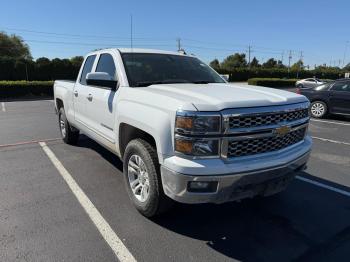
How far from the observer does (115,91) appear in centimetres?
430

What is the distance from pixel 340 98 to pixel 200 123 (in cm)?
1015

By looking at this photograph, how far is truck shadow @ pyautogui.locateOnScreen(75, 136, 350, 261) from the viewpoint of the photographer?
320 centimetres

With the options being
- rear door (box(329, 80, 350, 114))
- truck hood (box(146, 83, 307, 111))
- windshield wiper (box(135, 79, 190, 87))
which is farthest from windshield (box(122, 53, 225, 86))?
rear door (box(329, 80, 350, 114))

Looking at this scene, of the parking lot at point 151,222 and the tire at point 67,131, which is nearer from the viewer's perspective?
the parking lot at point 151,222

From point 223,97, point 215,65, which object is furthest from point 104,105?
point 215,65

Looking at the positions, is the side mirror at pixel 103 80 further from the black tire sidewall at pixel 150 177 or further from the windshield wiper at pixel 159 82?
the black tire sidewall at pixel 150 177

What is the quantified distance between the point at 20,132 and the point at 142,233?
6619mm

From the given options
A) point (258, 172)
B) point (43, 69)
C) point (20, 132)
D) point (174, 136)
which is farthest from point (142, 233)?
point (43, 69)

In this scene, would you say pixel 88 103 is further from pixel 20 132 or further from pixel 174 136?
pixel 20 132

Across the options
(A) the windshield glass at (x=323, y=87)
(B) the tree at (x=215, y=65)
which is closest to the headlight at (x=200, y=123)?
(A) the windshield glass at (x=323, y=87)

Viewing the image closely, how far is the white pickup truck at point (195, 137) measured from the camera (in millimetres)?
3043

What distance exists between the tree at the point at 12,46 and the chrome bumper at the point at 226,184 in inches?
2542

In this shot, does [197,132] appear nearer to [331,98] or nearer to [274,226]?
[274,226]

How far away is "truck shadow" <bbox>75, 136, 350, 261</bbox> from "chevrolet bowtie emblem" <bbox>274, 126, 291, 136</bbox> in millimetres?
1040
